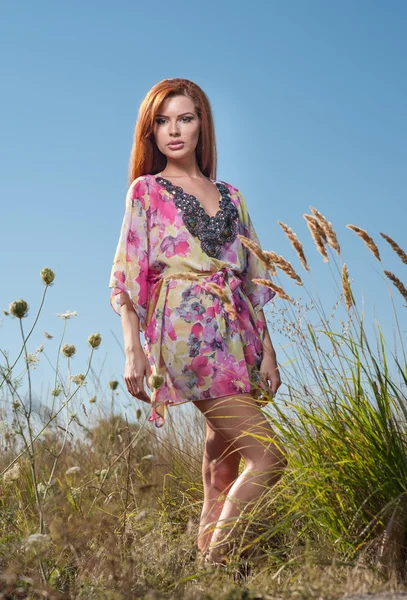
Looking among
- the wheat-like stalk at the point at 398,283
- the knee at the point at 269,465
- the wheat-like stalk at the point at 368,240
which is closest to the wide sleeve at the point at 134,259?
the knee at the point at 269,465

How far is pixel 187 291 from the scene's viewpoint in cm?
315

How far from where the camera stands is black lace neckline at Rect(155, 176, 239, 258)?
3.25 metres

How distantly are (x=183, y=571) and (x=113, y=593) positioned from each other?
675 mm

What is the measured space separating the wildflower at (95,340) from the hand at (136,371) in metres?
0.23

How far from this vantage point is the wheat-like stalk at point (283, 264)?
9.27 ft

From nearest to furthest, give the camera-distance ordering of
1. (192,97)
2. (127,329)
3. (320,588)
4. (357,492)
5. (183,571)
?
(320,588)
(357,492)
(183,571)
(127,329)
(192,97)

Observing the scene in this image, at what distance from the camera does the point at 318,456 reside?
9.34 ft

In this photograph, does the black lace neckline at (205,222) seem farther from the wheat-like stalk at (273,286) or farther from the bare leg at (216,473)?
the bare leg at (216,473)

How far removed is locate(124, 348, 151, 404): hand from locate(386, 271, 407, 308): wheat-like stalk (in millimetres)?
1019

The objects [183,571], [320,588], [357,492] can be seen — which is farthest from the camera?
[183,571]

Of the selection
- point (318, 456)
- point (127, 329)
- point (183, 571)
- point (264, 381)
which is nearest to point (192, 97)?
point (127, 329)

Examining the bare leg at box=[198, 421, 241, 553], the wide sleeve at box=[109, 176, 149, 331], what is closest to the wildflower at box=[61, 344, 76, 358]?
the wide sleeve at box=[109, 176, 149, 331]

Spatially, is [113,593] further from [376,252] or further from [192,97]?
[192,97]

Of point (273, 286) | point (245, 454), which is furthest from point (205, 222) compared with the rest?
point (245, 454)
